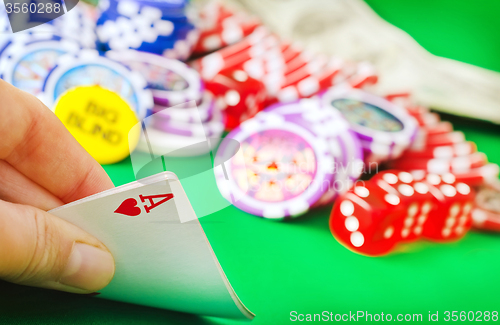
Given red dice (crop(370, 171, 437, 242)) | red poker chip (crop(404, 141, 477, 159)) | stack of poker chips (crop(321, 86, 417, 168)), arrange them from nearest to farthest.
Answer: red dice (crop(370, 171, 437, 242)) < stack of poker chips (crop(321, 86, 417, 168)) < red poker chip (crop(404, 141, 477, 159))

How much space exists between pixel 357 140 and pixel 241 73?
0.53 metres

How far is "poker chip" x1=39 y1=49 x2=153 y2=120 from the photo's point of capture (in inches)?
41.9

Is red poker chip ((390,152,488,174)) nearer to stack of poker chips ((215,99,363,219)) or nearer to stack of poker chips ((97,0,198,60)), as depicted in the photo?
stack of poker chips ((215,99,363,219))

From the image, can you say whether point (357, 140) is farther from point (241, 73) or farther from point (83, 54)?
point (83, 54)

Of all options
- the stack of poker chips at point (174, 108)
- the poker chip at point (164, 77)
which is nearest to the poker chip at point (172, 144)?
the stack of poker chips at point (174, 108)

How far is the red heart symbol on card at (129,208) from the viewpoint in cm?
51

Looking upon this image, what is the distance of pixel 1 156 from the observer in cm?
62

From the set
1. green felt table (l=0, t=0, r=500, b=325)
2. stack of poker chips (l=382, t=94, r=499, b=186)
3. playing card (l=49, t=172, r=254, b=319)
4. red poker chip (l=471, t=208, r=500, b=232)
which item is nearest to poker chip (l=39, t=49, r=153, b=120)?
green felt table (l=0, t=0, r=500, b=325)

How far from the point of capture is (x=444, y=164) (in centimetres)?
123

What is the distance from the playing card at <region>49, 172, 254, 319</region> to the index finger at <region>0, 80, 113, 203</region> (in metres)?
0.19

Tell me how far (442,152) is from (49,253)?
126cm

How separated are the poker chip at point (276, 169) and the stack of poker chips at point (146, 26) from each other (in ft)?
1.78

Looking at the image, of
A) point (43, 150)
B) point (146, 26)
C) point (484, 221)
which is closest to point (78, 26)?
point (146, 26)

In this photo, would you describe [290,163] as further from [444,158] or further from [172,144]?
[444,158]
